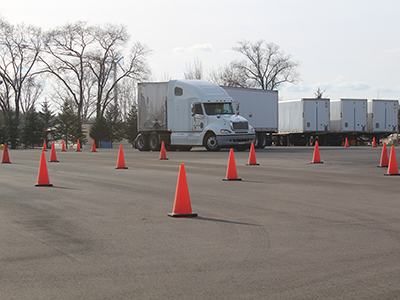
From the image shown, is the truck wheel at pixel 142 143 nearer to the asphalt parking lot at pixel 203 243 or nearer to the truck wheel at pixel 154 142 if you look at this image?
the truck wheel at pixel 154 142

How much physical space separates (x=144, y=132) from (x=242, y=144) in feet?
24.7

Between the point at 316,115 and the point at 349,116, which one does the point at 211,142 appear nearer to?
the point at 316,115

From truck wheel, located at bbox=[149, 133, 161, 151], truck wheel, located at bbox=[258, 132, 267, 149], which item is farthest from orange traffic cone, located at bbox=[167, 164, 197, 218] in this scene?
truck wheel, located at bbox=[258, 132, 267, 149]

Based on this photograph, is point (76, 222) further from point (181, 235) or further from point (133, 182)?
point (133, 182)

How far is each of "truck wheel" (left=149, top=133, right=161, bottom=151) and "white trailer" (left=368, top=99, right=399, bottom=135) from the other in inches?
859

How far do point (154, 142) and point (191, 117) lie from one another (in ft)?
12.8

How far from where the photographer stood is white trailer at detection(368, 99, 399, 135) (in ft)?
153

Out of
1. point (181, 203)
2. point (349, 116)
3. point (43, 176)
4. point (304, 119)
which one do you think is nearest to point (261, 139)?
point (304, 119)

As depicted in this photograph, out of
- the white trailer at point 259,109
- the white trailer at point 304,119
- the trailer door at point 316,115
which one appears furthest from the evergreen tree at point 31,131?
the white trailer at point 259,109

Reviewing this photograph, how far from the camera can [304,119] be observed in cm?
4500

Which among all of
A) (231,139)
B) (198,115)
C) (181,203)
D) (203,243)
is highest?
(198,115)

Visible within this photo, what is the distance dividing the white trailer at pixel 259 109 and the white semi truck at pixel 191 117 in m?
5.06

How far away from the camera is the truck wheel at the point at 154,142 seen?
109 feet

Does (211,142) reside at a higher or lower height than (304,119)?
lower
